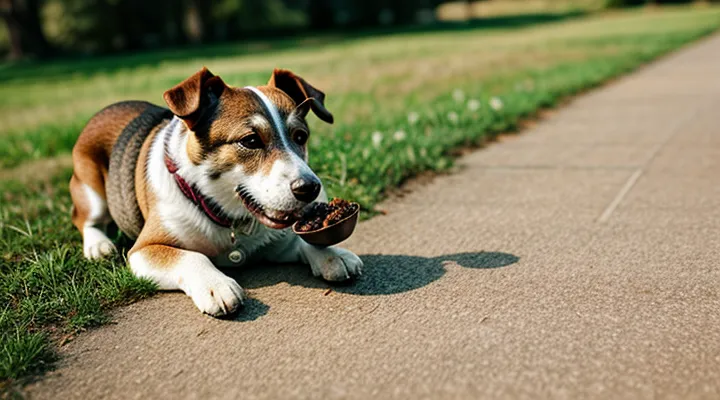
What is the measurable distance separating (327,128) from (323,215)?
4609 millimetres

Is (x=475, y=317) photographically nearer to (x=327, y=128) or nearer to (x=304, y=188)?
(x=304, y=188)

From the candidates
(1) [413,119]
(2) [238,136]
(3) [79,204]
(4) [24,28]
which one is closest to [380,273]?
(2) [238,136]

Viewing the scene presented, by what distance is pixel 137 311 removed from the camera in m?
3.50

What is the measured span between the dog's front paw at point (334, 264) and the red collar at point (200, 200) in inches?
19.3

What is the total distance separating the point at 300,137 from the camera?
→ 3641mm

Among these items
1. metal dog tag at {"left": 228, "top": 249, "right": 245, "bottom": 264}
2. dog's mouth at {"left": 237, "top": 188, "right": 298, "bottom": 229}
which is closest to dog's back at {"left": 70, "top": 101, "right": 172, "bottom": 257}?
metal dog tag at {"left": 228, "top": 249, "right": 245, "bottom": 264}

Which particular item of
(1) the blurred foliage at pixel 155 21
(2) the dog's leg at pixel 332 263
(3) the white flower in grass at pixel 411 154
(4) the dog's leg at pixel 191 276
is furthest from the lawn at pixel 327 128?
(1) the blurred foliage at pixel 155 21

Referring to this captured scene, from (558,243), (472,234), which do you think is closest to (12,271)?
(472,234)

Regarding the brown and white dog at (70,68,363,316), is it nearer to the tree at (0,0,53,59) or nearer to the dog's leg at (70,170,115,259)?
the dog's leg at (70,170,115,259)

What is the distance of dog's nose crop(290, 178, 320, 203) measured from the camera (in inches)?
129

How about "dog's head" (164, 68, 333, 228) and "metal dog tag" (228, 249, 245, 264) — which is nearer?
"dog's head" (164, 68, 333, 228)

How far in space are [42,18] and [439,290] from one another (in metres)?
39.9

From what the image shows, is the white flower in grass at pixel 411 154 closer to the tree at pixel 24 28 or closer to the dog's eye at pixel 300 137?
the dog's eye at pixel 300 137

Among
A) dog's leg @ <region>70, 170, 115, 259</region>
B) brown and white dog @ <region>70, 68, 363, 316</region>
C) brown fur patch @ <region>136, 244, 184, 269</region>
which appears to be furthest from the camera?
dog's leg @ <region>70, 170, 115, 259</region>
